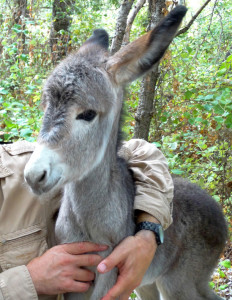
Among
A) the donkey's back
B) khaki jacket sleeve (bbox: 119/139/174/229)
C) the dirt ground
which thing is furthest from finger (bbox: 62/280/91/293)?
the dirt ground

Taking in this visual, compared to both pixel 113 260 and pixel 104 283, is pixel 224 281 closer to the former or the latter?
pixel 104 283

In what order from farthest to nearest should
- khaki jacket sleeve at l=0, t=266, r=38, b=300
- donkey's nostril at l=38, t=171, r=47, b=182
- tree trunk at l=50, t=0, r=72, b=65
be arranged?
1. tree trunk at l=50, t=0, r=72, b=65
2. khaki jacket sleeve at l=0, t=266, r=38, b=300
3. donkey's nostril at l=38, t=171, r=47, b=182

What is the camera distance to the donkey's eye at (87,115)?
2002 mm

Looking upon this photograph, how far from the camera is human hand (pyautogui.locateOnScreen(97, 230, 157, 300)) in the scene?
7.18 feet

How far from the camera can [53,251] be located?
7.47ft

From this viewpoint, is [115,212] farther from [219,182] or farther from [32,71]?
[32,71]

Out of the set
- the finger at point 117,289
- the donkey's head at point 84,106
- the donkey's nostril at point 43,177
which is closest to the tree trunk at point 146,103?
the donkey's head at point 84,106

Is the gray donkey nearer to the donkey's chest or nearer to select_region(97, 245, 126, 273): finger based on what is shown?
the donkey's chest

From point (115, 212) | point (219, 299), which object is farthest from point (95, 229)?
point (219, 299)

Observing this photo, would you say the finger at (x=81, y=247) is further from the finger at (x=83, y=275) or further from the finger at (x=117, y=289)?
the finger at (x=117, y=289)

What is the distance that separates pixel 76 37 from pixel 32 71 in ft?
4.76

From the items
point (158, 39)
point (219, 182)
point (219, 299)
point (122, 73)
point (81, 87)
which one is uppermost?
point (158, 39)

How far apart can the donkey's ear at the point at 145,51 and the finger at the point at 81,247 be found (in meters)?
1.16

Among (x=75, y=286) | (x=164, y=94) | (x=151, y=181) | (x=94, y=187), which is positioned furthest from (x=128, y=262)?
(x=164, y=94)
